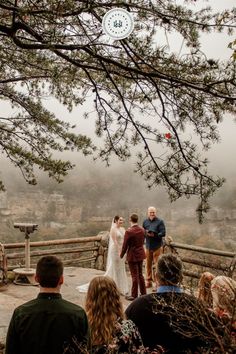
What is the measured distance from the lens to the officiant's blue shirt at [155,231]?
25.0ft

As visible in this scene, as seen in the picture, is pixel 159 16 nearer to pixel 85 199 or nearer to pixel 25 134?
pixel 25 134

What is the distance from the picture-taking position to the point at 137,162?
400 cm

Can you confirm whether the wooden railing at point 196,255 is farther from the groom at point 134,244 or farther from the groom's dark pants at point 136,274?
Answer: the groom at point 134,244

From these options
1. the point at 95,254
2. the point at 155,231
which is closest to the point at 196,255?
the point at 155,231

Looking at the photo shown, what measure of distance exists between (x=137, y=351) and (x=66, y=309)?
44 centimetres

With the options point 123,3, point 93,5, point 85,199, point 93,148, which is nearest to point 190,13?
point 123,3

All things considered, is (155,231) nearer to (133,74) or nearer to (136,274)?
(136,274)

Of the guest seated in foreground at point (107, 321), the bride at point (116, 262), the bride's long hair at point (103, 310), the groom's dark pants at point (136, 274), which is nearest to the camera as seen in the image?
the guest seated in foreground at point (107, 321)

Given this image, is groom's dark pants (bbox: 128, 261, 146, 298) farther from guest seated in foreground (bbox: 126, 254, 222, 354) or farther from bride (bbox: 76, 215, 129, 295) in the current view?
guest seated in foreground (bbox: 126, 254, 222, 354)

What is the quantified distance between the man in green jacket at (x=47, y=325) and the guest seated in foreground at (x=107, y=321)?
0.19 m

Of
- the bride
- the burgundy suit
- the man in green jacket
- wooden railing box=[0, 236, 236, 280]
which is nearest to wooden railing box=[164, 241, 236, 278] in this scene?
wooden railing box=[0, 236, 236, 280]

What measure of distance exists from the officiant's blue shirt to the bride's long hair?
5.14 m

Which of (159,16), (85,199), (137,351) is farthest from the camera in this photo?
(85,199)

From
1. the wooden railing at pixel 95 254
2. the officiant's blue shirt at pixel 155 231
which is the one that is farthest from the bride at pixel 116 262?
the wooden railing at pixel 95 254
